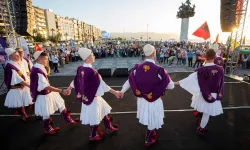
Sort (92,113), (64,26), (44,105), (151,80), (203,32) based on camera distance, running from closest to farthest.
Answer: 1. (151,80)
2. (92,113)
3. (44,105)
4. (203,32)
5. (64,26)

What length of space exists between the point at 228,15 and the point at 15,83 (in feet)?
36.6

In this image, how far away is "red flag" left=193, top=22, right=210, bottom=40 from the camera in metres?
10.8

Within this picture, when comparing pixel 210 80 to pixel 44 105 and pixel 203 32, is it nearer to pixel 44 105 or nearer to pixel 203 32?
pixel 44 105

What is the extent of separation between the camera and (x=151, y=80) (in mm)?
2982

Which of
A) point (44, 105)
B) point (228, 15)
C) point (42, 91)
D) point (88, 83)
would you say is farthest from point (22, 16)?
point (228, 15)

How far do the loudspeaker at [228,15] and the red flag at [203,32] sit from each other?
102cm

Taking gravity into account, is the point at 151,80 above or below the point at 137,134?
above

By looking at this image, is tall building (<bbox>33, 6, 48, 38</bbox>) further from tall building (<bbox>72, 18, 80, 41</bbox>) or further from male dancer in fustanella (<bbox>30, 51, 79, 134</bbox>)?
male dancer in fustanella (<bbox>30, 51, 79, 134</bbox>)

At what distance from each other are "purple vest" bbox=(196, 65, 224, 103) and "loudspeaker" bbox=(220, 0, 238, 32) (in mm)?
7859

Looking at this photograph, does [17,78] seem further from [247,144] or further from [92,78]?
[247,144]

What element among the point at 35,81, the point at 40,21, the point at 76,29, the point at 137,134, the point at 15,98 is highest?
the point at 76,29

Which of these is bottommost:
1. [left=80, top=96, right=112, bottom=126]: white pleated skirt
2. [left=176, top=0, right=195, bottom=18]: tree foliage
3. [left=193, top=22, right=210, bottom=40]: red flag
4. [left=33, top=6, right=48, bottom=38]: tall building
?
[left=80, top=96, right=112, bottom=126]: white pleated skirt

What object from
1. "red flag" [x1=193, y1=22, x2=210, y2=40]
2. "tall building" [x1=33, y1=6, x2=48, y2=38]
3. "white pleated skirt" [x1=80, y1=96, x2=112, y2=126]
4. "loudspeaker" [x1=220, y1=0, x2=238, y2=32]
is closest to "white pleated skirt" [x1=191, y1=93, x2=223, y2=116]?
"white pleated skirt" [x1=80, y1=96, x2=112, y2=126]

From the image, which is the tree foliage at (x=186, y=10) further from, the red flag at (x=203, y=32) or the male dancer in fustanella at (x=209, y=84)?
the male dancer in fustanella at (x=209, y=84)
